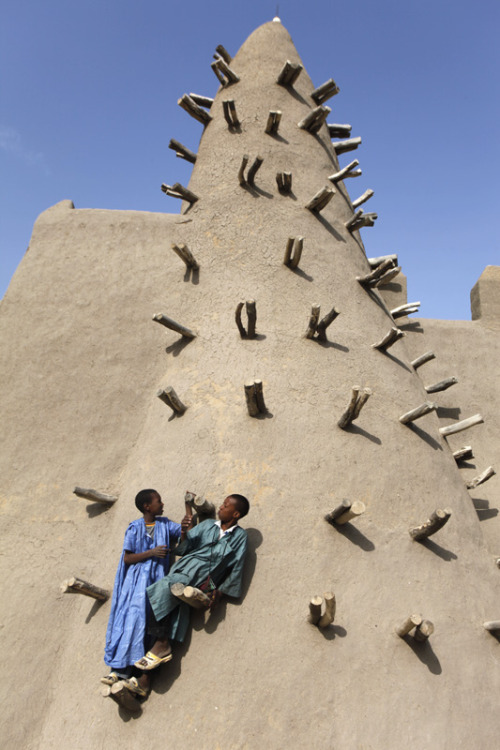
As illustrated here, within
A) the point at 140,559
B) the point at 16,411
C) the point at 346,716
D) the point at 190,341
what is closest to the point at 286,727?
the point at 346,716

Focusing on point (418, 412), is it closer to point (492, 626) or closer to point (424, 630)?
point (492, 626)

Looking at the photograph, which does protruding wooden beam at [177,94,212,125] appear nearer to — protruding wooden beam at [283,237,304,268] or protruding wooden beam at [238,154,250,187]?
protruding wooden beam at [238,154,250,187]

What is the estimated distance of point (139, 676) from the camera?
13.2 ft

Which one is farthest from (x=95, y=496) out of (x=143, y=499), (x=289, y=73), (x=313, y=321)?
(x=289, y=73)

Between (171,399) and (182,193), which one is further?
(182,193)

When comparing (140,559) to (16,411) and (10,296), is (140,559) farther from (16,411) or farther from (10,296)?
(10,296)

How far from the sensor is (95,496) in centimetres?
540

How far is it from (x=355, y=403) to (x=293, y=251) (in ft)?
7.08

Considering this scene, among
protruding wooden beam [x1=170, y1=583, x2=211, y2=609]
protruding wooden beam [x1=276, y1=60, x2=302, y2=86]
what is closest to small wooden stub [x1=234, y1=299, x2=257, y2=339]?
protruding wooden beam [x1=170, y1=583, x2=211, y2=609]

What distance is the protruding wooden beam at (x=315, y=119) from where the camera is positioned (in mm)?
7704

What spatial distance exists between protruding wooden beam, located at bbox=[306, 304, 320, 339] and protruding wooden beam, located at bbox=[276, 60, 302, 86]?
4.39m

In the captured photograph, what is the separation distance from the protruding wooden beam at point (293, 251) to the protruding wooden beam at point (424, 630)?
12.6ft

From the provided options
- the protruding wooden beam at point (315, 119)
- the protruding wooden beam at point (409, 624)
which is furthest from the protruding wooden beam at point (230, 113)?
the protruding wooden beam at point (409, 624)

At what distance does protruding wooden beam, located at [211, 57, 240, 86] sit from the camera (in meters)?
8.30
